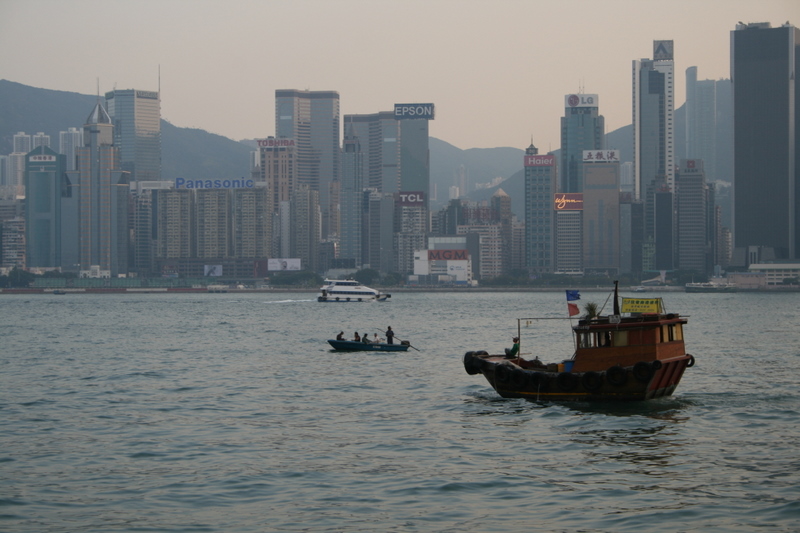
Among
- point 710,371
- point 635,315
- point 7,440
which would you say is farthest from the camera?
point 710,371

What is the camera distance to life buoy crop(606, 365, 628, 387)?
4019cm

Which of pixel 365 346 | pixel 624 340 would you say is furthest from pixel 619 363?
pixel 365 346

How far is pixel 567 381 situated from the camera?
4134cm

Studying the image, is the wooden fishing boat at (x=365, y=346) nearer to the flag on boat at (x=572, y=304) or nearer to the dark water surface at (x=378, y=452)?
the dark water surface at (x=378, y=452)

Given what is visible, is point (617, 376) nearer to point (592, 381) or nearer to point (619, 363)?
point (619, 363)

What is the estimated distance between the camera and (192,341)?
85750mm

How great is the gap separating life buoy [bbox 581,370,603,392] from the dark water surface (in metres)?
0.83

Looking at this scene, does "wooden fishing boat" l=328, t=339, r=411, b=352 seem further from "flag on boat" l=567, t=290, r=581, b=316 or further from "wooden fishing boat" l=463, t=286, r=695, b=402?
"wooden fishing boat" l=463, t=286, r=695, b=402

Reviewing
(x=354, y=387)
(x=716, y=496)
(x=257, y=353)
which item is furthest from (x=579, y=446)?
(x=257, y=353)

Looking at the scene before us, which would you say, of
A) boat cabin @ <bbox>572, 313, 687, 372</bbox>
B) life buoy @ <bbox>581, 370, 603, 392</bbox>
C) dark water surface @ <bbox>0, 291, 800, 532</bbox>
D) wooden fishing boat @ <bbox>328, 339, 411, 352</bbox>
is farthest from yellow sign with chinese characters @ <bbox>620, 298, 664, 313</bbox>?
wooden fishing boat @ <bbox>328, 339, 411, 352</bbox>

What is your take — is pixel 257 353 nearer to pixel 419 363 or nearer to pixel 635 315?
pixel 419 363

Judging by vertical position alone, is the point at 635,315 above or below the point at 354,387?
above

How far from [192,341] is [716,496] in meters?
64.7

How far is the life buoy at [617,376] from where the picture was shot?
40188 millimetres
